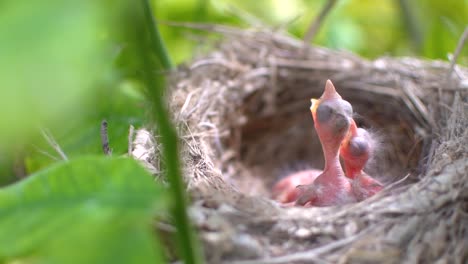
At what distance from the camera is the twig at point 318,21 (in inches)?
68.0

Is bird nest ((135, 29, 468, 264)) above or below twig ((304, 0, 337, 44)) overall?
below

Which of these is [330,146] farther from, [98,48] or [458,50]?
[98,48]

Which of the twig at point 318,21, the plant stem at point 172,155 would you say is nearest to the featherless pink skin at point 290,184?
the twig at point 318,21

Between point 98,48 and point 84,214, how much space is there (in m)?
0.30

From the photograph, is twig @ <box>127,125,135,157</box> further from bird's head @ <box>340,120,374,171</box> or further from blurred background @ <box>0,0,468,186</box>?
bird's head @ <box>340,120,374,171</box>

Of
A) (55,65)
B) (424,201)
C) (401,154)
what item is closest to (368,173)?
(401,154)

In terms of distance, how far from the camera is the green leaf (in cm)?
54

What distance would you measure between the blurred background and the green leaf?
63mm

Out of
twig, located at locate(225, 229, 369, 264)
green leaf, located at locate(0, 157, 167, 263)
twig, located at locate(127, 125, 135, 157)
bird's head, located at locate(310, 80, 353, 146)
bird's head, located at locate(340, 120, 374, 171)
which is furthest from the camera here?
bird's head, located at locate(340, 120, 374, 171)

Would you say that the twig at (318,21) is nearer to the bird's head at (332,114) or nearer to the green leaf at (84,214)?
the bird's head at (332,114)

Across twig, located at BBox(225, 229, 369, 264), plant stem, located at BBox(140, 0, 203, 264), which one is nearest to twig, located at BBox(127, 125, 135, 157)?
twig, located at BBox(225, 229, 369, 264)

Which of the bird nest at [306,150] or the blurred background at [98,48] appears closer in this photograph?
the blurred background at [98,48]

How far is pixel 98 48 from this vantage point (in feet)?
1.17

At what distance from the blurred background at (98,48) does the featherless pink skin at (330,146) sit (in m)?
0.47
